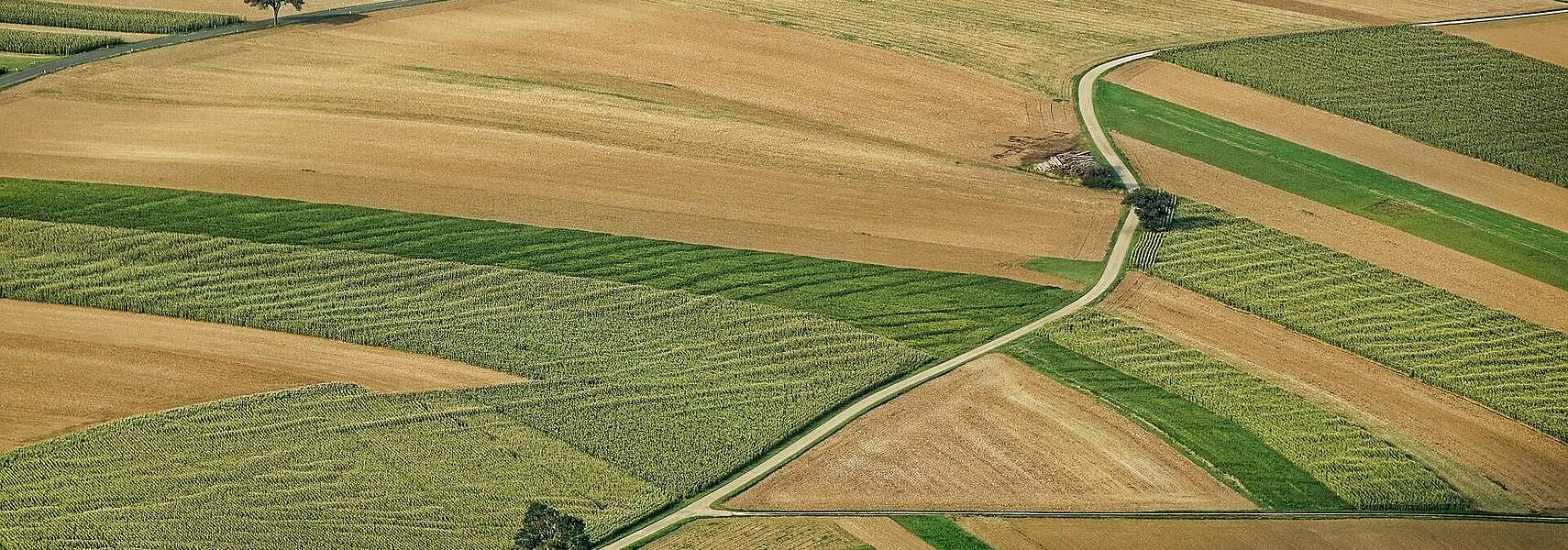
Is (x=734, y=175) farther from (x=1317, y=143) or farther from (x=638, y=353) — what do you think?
(x=1317, y=143)

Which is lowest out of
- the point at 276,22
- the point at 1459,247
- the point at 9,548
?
the point at 9,548

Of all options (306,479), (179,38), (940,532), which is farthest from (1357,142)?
(179,38)

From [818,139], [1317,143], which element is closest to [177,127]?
[818,139]

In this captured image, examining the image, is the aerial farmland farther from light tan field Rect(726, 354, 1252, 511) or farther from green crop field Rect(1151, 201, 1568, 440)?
green crop field Rect(1151, 201, 1568, 440)

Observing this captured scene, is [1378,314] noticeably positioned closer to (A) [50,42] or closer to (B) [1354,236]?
(B) [1354,236]

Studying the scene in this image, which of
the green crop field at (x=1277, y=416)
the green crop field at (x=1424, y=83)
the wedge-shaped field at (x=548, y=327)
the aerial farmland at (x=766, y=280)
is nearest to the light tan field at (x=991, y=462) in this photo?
the aerial farmland at (x=766, y=280)

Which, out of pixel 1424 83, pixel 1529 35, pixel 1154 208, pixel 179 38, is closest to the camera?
pixel 1154 208

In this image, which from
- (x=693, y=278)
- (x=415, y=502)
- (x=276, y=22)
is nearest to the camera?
(x=415, y=502)
